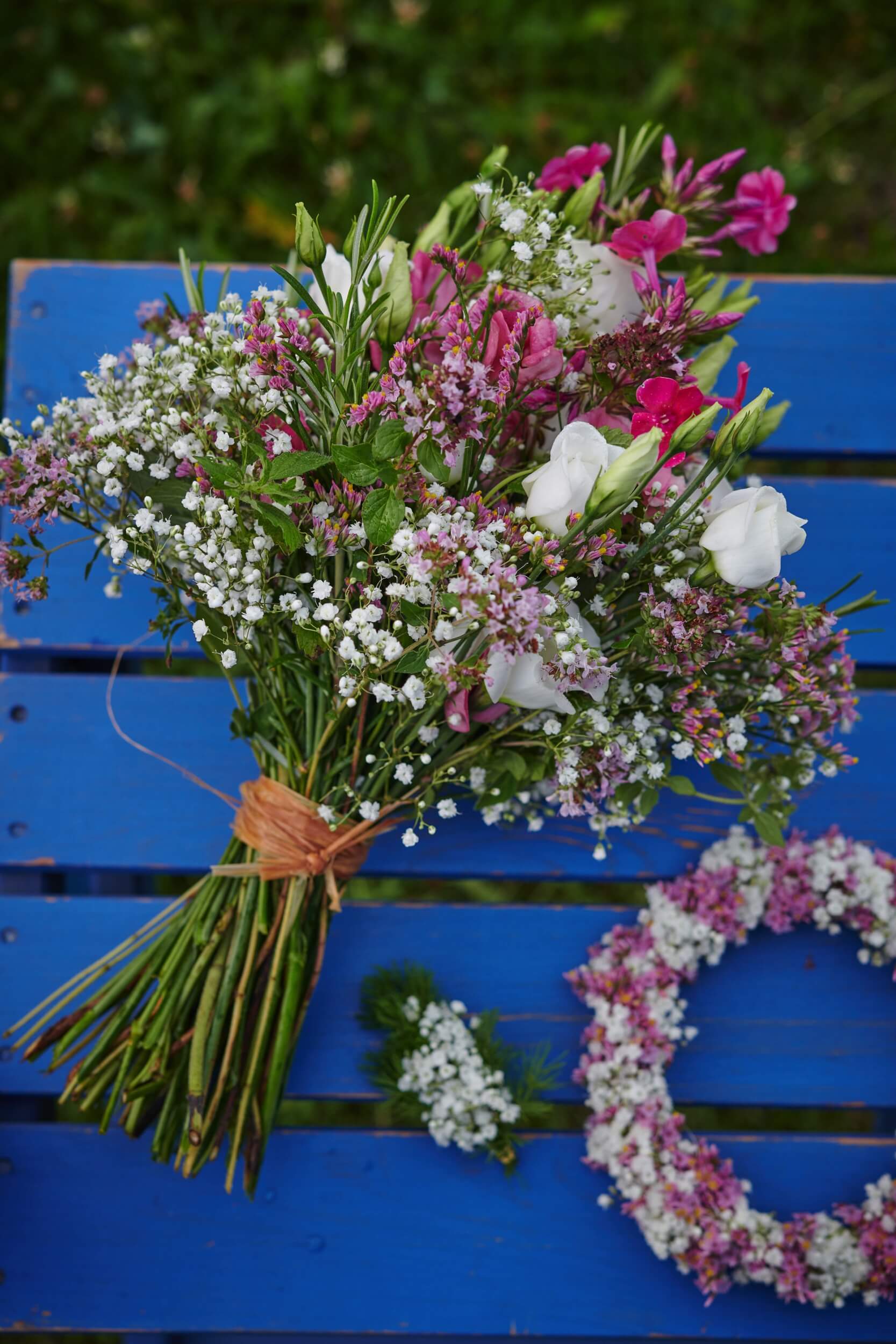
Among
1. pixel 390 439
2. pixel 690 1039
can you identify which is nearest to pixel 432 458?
pixel 390 439

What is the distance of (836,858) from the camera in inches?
44.8

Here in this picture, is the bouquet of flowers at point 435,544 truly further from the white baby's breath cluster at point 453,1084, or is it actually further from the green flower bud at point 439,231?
the white baby's breath cluster at point 453,1084

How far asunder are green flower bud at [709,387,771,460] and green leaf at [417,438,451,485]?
205 mm

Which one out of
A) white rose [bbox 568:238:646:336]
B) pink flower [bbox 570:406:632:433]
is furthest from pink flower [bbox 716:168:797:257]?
pink flower [bbox 570:406:632:433]

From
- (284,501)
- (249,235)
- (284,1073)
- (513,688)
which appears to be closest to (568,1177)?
(284,1073)

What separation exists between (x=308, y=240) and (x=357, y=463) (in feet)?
0.55

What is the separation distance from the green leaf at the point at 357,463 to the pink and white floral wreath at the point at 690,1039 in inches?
25.5

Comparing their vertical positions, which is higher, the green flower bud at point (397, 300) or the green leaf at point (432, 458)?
the green flower bud at point (397, 300)

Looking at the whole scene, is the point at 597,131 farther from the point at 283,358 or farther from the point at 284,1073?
the point at 284,1073

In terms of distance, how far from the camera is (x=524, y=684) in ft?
2.46

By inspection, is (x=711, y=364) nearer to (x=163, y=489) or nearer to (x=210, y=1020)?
(x=163, y=489)

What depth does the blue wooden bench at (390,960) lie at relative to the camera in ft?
3.72

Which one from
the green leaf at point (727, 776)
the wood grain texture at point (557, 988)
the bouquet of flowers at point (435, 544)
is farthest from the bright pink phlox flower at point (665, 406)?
the wood grain texture at point (557, 988)

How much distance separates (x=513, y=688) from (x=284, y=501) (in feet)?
0.73
